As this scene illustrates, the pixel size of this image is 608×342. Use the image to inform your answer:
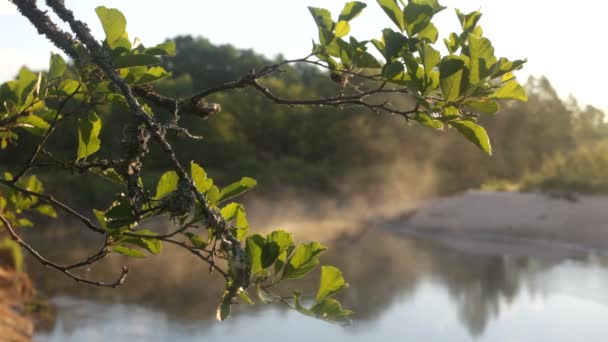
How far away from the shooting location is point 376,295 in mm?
6188

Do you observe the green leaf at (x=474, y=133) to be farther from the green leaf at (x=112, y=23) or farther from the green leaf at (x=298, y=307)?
the green leaf at (x=112, y=23)

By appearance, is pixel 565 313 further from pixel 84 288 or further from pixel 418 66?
pixel 418 66

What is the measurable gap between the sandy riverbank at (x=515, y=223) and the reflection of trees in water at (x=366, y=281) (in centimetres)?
73

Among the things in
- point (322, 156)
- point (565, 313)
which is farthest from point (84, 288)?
point (322, 156)

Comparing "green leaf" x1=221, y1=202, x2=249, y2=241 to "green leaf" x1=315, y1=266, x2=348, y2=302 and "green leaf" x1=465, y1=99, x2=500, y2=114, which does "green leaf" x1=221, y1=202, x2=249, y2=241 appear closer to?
"green leaf" x1=315, y1=266, x2=348, y2=302

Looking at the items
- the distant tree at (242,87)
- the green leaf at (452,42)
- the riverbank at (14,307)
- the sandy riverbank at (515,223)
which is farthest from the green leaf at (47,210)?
the sandy riverbank at (515,223)

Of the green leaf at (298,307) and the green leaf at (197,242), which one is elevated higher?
the green leaf at (197,242)

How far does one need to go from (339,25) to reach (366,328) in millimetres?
4502

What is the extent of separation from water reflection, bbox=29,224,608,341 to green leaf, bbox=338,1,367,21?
426cm

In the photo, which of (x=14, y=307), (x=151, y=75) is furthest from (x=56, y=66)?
(x=14, y=307)

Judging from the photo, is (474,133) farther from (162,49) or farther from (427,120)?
(162,49)

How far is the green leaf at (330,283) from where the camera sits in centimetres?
74

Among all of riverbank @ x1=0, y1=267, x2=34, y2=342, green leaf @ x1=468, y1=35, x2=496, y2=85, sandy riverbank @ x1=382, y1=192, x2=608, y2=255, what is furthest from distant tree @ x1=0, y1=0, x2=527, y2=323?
sandy riverbank @ x1=382, y1=192, x2=608, y2=255

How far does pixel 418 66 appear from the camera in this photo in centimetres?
71
